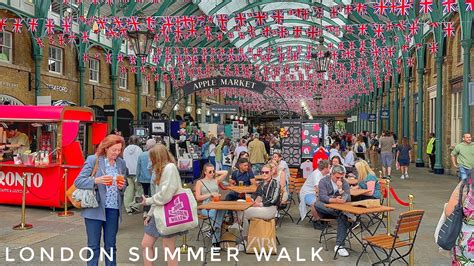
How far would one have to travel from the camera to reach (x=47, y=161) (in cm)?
1084

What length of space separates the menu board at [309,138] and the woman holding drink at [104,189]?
12.9 metres

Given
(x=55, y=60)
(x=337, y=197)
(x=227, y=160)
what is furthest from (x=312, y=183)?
(x=55, y=60)

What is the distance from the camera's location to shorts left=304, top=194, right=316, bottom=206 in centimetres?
869

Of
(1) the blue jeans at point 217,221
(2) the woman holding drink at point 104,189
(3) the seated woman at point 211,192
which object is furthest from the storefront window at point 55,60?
(2) the woman holding drink at point 104,189

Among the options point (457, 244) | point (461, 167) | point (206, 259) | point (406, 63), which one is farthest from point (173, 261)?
point (406, 63)

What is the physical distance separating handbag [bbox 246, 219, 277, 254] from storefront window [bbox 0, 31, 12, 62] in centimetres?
1562

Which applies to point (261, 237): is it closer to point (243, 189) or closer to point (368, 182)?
point (243, 189)

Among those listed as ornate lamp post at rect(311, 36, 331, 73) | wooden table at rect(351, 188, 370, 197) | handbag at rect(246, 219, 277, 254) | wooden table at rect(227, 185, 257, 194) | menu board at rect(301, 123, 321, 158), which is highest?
ornate lamp post at rect(311, 36, 331, 73)

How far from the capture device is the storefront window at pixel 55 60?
72.5 ft

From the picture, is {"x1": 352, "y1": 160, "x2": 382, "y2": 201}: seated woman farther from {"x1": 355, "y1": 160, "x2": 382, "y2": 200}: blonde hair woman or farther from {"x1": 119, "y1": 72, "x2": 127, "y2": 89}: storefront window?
{"x1": 119, "y1": 72, "x2": 127, "y2": 89}: storefront window

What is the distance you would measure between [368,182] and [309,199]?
142 cm

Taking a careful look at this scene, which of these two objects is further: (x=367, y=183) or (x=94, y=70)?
(x=94, y=70)

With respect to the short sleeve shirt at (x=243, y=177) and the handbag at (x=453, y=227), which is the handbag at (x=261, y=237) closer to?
the short sleeve shirt at (x=243, y=177)

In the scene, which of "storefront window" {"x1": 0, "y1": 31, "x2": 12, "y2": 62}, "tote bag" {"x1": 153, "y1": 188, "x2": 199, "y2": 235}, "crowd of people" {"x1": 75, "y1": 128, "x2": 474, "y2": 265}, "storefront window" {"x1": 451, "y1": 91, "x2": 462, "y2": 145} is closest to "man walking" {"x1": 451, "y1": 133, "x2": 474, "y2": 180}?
"crowd of people" {"x1": 75, "y1": 128, "x2": 474, "y2": 265}
